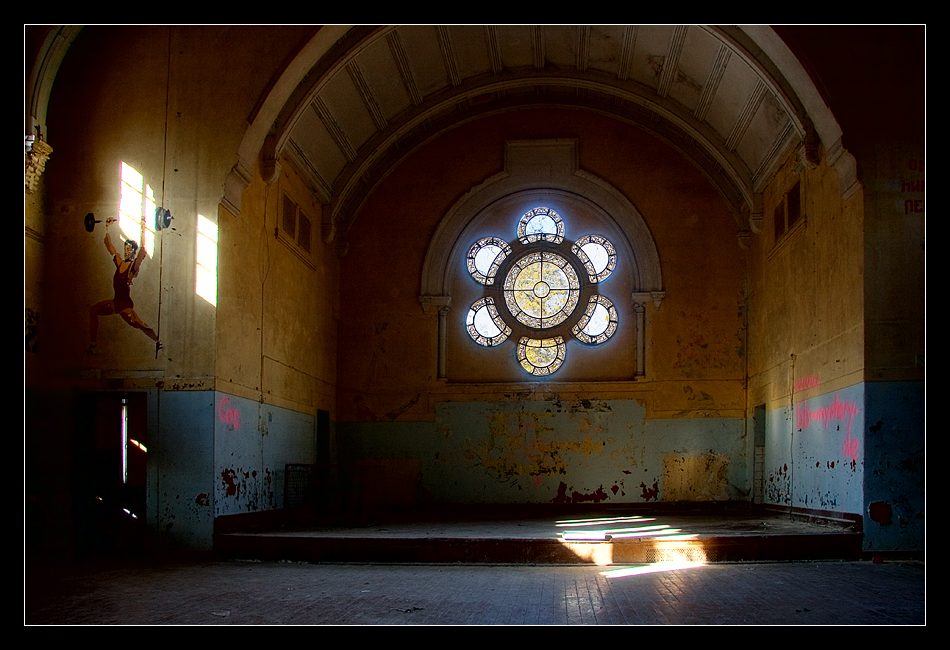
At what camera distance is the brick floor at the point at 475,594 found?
655 cm

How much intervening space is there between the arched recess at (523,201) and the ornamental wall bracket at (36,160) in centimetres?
796

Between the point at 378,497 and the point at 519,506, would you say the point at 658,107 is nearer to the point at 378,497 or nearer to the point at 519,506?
the point at 519,506

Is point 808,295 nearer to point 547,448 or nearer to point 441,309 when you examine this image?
point 547,448

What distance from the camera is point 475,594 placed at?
7695 millimetres

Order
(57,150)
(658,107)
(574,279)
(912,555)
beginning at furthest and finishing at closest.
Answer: (574,279) < (658,107) < (57,150) < (912,555)

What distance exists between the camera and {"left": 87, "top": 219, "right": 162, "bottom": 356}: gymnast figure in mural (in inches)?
425

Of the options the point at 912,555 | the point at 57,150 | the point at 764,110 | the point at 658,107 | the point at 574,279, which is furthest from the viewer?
the point at 574,279

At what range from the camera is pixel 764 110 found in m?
13.7

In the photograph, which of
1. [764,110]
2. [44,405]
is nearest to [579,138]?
[764,110]

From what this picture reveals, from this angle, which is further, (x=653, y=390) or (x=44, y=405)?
(x=653, y=390)

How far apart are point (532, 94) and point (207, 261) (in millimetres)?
8368

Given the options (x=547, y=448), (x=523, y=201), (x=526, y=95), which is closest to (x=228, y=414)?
(x=547, y=448)

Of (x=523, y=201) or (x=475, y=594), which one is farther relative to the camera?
(x=523, y=201)

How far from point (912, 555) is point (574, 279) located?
8501 millimetres
